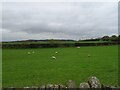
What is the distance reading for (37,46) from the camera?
6575cm

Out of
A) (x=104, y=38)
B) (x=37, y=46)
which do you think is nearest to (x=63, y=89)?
(x=37, y=46)

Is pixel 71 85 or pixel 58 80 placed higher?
pixel 71 85

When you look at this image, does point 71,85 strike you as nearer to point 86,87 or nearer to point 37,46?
point 86,87

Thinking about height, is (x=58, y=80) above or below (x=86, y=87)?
below

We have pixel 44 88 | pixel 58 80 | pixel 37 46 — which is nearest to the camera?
pixel 44 88

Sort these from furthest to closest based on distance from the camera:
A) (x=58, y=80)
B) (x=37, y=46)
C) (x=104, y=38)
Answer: (x=104, y=38)
(x=37, y=46)
(x=58, y=80)

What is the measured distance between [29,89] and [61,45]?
62.5 meters

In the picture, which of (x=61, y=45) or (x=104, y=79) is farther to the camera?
(x=61, y=45)

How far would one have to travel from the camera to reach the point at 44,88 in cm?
594

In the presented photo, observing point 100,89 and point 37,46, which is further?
point 37,46

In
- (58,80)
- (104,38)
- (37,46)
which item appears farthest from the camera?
(104,38)

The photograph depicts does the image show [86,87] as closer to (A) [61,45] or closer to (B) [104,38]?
(A) [61,45]

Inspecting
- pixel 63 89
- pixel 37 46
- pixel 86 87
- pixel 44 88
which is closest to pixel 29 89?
pixel 44 88

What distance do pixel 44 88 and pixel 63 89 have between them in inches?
17.8
